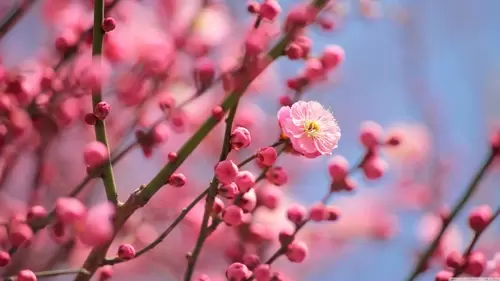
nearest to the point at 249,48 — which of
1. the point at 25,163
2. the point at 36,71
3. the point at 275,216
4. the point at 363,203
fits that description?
the point at 36,71

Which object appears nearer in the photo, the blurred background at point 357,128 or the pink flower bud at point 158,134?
the pink flower bud at point 158,134

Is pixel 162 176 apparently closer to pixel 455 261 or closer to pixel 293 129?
pixel 293 129

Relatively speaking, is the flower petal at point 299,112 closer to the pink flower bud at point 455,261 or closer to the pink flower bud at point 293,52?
the pink flower bud at point 293,52

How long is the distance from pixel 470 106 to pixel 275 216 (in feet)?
2.73

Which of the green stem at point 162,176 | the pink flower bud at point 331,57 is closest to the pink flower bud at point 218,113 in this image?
the green stem at point 162,176

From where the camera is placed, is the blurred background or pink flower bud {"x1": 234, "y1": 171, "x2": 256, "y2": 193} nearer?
pink flower bud {"x1": 234, "y1": 171, "x2": 256, "y2": 193}

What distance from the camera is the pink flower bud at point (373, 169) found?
1.54 ft

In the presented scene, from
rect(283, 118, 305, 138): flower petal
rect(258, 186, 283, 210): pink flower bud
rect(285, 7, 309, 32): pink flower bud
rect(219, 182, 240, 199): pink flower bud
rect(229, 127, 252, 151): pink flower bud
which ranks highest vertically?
rect(285, 7, 309, 32): pink flower bud

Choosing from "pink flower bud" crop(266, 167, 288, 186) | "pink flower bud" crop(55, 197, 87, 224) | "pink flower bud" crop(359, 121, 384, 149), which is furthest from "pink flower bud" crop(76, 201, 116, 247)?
"pink flower bud" crop(359, 121, 384, 149)

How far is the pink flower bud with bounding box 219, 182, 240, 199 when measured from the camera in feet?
1.23

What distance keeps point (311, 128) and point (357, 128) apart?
0.96 m

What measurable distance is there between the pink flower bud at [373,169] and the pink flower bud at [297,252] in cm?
7

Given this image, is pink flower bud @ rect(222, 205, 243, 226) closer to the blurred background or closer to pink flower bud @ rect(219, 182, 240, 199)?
pink flower bud @ rect(219, 182, 240, 199)

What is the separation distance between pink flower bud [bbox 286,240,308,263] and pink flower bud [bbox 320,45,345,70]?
0.38 feet
